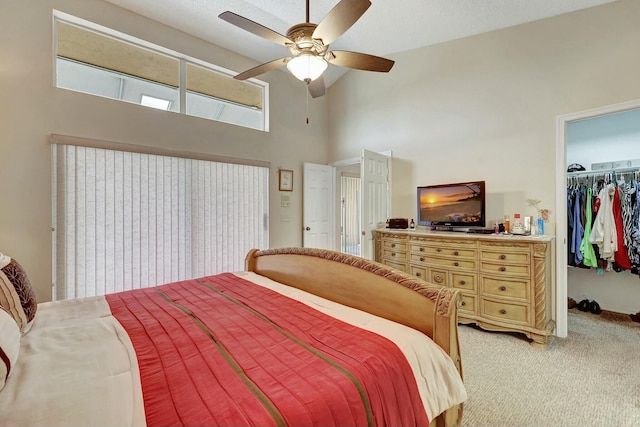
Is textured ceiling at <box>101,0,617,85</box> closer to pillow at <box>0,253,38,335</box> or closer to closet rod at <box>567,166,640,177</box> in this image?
closet rod at <box>567,166,640,177</box>

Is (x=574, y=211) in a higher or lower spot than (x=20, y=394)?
higher

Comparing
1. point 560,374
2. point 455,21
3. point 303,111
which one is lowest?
point 560,374

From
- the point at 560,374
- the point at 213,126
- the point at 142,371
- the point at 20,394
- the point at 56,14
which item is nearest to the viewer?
the point at 20,394

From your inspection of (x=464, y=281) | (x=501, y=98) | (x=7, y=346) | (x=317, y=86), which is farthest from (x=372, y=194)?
(x=7, y=346)

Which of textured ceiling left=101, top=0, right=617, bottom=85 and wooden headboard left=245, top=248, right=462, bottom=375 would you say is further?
textured ceiling left=101, top=0, right=617, bottom=85

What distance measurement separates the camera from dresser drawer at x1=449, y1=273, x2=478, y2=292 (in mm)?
2904

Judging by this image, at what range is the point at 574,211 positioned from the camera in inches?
132

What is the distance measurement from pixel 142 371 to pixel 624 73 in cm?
400

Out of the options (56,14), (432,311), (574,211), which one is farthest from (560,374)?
(56,14)

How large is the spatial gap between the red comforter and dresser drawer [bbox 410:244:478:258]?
82.3 inches

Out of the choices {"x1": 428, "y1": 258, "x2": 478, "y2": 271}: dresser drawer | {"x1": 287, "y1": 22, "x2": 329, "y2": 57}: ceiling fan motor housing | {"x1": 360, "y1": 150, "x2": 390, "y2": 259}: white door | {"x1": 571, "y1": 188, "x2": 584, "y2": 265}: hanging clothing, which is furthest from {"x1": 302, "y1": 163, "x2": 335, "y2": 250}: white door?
{"x1": 571, "y1": 188, "x2": 584, "y2": 265}: hanging clothing

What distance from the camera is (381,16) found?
3.15 meters

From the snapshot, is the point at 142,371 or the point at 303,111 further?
the point at 303,111

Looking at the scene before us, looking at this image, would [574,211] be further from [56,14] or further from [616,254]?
[56,14]
